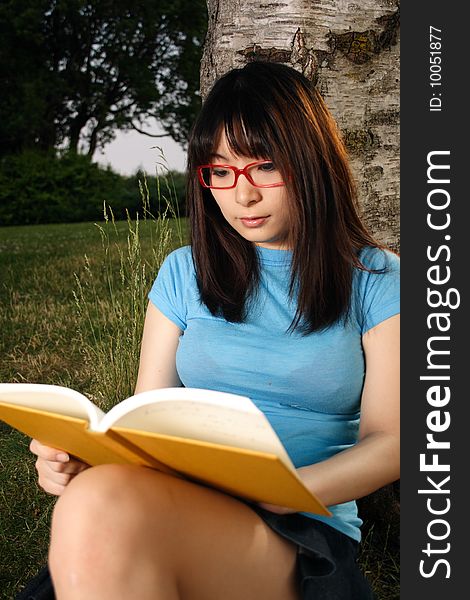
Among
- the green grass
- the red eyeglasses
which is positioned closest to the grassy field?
the green grass

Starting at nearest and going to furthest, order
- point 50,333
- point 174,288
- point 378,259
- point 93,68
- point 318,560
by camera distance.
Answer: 1. point 318,560
2. point 378,259
3. point 174,288
4. point 50,333
5. point 93,68

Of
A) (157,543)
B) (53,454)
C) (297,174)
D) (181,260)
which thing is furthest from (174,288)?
(157,543)

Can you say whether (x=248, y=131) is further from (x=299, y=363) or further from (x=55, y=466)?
(x=55, y=466)

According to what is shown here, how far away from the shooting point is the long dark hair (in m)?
1.82

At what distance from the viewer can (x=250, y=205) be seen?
1855mm

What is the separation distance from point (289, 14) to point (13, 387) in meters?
1.50

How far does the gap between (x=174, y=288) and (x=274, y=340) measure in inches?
12.3

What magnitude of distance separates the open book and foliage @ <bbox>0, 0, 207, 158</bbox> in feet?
60.9

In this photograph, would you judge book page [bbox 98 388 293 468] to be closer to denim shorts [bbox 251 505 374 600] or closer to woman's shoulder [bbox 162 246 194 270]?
denim shorts [bbox 251 505 374 600]

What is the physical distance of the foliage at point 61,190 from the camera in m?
15.9

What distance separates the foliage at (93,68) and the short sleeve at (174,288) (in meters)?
17.9

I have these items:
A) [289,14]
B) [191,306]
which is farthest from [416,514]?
[289,14]

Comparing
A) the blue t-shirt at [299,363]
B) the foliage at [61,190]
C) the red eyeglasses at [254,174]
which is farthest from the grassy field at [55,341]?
the foliage at [61,190]

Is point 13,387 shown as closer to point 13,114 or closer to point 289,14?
point 289,14
